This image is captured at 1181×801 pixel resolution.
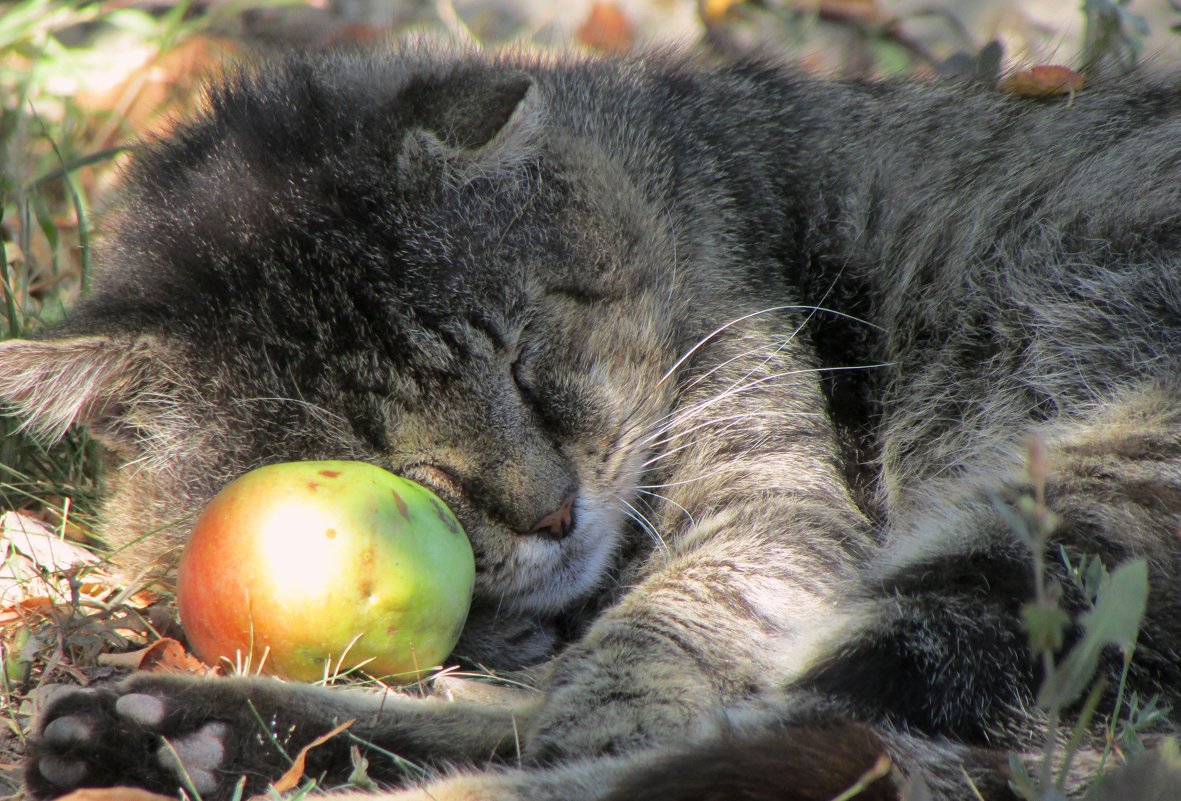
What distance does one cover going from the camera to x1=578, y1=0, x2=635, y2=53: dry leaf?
5715 millimetres

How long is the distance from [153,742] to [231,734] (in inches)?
5.4

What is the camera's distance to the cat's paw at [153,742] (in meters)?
2.02

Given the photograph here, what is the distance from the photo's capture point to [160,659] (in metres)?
2.57

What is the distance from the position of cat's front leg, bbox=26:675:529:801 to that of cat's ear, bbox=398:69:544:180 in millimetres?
1205

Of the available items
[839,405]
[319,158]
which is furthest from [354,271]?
[839,405]

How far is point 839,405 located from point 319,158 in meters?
1.43

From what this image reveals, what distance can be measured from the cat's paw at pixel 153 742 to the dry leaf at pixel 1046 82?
2.62 m

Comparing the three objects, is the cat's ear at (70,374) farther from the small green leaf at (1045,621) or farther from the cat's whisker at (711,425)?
the small green leaf at (1045,621)

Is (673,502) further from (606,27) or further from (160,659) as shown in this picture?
(606,27)

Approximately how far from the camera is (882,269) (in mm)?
2943

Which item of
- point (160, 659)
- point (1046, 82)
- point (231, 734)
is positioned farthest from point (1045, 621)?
point (1046, 82)

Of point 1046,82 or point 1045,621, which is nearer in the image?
point 1045,621

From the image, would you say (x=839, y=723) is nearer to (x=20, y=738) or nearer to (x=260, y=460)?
(x=260, y=460)

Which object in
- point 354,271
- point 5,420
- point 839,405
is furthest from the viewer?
point 5,420
